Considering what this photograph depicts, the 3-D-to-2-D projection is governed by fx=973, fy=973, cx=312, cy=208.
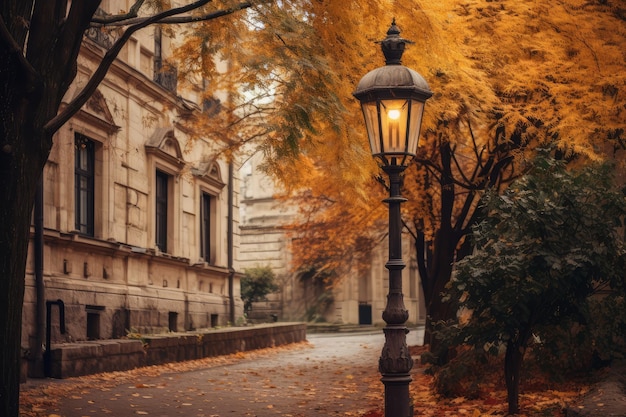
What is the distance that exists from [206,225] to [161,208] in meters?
3.72

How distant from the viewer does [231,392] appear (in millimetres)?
14742

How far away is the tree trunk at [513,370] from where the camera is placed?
35.2 ft

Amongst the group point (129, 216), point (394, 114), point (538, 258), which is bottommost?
point (538, 258)

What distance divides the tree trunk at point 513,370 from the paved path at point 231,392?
81.7 inches

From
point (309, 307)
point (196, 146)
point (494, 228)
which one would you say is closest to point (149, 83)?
point (196, 146)

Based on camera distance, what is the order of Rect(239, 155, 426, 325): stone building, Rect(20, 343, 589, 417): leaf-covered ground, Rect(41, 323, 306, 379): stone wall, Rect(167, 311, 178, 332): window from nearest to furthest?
Rect(20, 343, 589, 417): leaf-covered ground < Rect(41, 323, 306, 379): stone wall < Rect(167, 311, 178, 332): window < Rect(239, 155, 426, 325): stone building

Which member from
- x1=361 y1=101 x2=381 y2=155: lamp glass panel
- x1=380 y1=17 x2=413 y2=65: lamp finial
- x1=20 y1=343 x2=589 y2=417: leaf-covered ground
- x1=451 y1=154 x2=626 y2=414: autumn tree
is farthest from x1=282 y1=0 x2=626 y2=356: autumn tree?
x1=361 y1=101 x2=381 y2=155: lamp glass panel

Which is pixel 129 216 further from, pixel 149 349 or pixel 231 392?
pixel 231 392

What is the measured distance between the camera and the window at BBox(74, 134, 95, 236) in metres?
20.0

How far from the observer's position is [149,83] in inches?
910

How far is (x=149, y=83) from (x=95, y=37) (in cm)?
314

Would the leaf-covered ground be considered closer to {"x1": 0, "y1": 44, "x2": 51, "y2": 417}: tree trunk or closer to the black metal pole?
{"x1": 0, "y1": 44, "x2": 51, "y2": 417}: tree trunk

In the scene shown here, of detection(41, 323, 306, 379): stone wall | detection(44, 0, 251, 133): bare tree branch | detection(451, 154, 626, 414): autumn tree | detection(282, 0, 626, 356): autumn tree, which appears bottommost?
detection(41, 323, 306, 379): stone wall

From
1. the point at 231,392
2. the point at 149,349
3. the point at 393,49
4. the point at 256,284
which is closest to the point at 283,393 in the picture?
the point at 231,392
